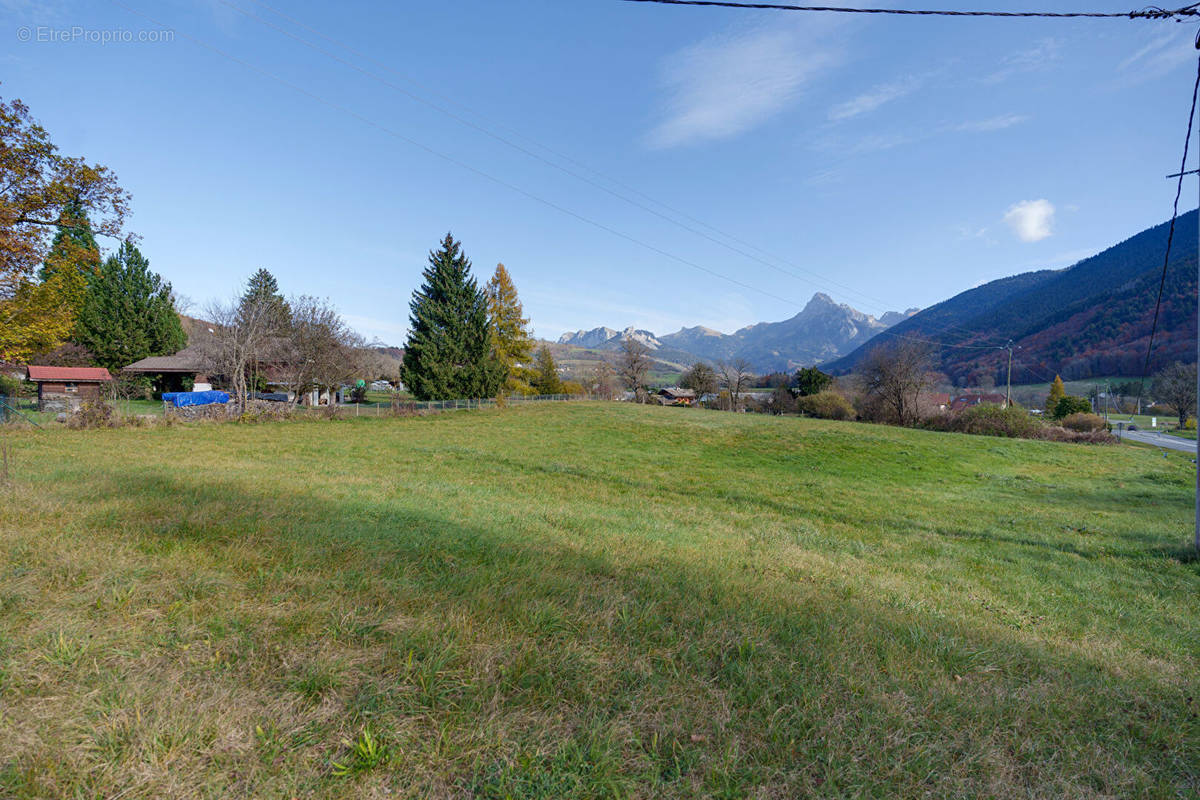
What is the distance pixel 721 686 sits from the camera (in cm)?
296

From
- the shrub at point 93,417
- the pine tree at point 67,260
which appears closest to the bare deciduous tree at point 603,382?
the shrub at point 93,417

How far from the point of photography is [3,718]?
210 centimetres

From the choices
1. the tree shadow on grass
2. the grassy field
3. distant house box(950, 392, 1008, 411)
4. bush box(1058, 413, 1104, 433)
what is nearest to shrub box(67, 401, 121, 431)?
the grassy field

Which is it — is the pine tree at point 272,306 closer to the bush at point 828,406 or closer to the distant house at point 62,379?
the distant house at point 62,379

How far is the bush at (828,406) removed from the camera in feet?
151

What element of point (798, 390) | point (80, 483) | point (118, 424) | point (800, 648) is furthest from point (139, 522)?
point (798, 390)

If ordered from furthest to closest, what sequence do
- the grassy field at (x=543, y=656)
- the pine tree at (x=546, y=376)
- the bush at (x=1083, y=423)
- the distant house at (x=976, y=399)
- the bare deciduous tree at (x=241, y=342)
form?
the pine tree at (x=546, y=376), the distant house at (x=976, y=399), the bush at (x=1083, y=423), the bare deciduous tree at (x=241, y=342), the grassy field at (x=543, y=656)

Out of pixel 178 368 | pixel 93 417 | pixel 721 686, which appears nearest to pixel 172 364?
pixel 178 368

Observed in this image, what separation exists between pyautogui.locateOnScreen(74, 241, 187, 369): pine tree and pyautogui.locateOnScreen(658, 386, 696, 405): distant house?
6251 centimetres

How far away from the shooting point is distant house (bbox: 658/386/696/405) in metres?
80.4

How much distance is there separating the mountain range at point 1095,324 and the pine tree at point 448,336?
152 ft

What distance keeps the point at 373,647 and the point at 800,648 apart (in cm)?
293

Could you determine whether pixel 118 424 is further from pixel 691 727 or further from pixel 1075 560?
pixel 1075 560

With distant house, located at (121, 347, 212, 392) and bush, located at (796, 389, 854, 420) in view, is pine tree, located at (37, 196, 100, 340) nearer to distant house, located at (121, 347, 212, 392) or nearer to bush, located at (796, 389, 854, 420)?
distant house, located at (121, 347, 212, 392)
